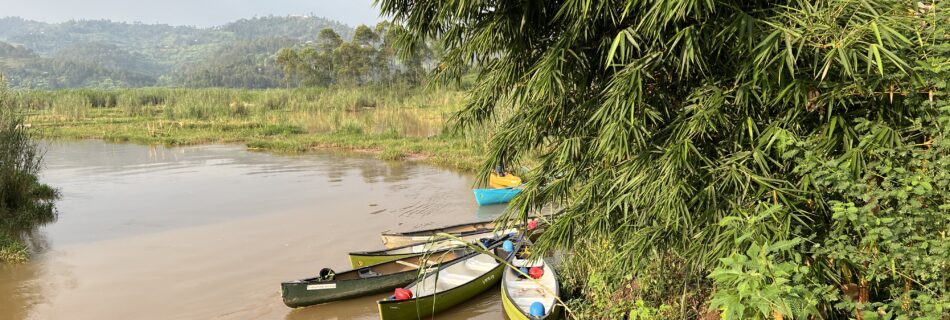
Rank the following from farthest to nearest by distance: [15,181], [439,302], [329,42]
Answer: [329,42] < [15,181] < [439,302]

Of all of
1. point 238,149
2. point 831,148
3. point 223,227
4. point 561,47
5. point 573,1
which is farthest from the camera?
point 238,149

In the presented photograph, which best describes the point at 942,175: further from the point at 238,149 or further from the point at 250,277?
the point at 238,149

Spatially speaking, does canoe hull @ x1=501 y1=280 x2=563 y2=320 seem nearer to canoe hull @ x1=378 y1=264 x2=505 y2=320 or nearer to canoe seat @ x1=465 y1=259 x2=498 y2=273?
canoe hull @ x1=378 y1=264 x2=505 y2=320

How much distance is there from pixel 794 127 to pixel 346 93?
35718 mm

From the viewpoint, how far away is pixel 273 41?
16738 cm

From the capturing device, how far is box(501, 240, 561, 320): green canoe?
18.9ft

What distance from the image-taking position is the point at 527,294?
21.3ft

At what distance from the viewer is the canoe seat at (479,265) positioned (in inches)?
300

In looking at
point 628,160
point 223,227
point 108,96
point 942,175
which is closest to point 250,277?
point 223,227

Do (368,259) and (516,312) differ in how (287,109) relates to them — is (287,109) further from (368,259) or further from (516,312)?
(516,312)

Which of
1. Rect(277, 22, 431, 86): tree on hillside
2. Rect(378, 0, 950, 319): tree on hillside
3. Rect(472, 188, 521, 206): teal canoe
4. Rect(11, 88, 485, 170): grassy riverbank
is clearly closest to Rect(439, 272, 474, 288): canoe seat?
Rect(378, 0, 950, 319): tree on hillside

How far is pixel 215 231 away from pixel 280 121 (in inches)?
751

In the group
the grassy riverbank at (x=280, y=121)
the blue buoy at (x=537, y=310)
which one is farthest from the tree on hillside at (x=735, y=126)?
the grassy riverbank at (x=280, y=121)

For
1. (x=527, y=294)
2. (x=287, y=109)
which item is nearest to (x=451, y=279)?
(x=527, y=294)
